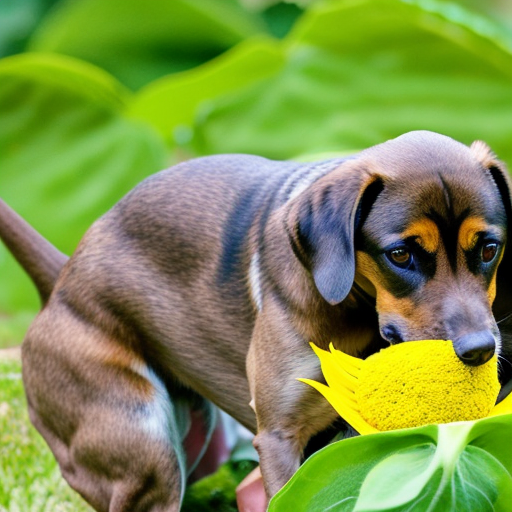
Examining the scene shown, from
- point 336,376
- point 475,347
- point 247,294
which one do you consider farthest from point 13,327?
point 475,347

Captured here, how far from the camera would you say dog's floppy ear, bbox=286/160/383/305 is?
8.09ft

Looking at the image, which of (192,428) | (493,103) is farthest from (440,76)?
(192,428)

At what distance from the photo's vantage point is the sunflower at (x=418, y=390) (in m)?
2.34

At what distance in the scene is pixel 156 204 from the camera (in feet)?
10.5

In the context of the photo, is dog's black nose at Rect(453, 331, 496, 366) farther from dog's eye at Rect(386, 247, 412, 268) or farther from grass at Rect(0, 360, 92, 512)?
grass at Rect(0, 360, 92, 512)

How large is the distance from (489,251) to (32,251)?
5.25ft

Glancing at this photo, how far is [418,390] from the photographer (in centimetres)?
237

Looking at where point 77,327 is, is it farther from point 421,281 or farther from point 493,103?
point 493,103

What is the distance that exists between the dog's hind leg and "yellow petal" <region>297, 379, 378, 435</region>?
0.77 meters

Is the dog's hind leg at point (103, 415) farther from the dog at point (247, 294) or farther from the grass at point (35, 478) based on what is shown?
the grass at point (35, 478)

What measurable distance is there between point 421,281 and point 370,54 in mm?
3773

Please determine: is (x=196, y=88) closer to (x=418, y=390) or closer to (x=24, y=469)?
(x=24, y=469)

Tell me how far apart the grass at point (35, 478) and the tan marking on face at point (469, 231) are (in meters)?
1.40

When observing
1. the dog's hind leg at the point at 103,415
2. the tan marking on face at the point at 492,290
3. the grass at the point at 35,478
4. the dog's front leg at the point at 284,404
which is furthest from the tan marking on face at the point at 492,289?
the grass at the point at 35,478
